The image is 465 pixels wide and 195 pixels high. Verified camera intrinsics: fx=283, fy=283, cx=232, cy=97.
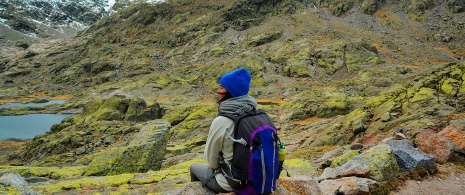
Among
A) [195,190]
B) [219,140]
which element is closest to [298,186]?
[195,190]

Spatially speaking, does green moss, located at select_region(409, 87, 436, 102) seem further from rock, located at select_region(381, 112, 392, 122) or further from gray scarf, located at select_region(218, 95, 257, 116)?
gray scarf, located at select_region(218, 95, 257, 116)

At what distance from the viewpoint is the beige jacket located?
16.5ft

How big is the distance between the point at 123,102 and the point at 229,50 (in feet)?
207

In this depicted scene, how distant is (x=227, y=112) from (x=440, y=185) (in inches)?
302

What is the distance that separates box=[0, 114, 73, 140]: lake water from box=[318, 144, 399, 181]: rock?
60.5m

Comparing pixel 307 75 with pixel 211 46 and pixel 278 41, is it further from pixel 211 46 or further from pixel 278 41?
pixel 211 46

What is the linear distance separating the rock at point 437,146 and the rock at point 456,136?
0.25 m

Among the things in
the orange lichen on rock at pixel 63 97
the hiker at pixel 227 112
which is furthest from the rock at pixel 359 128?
the orange lichen on rock at pixel 63 97

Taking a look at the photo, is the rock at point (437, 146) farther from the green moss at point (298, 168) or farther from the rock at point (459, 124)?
the green moss at point (298, 168)

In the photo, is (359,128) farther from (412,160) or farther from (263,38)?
(263,38)

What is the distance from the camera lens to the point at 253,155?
4.99 meters

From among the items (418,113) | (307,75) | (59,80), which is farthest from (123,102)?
(59,80)

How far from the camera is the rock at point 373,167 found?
28.2ft

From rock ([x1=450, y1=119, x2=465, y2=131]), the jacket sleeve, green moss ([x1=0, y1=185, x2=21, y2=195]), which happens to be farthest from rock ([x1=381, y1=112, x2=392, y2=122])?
green moss ([x1=0, y1=185, x2=21, y2=195])
